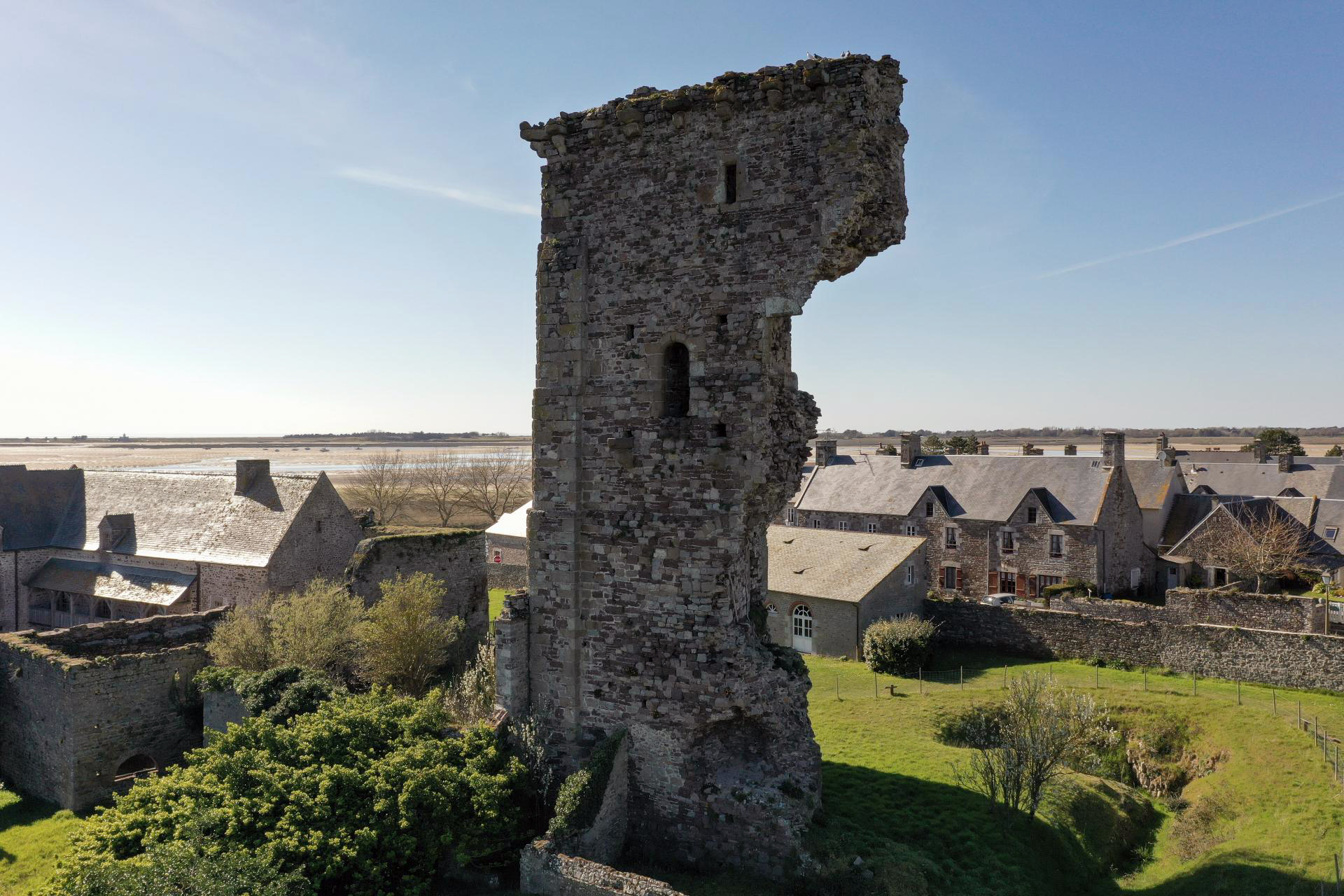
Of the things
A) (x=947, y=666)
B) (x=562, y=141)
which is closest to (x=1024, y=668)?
(x=947, y=666)

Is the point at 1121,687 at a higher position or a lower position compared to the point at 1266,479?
lower

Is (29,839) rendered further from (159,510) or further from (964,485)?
(964,485)

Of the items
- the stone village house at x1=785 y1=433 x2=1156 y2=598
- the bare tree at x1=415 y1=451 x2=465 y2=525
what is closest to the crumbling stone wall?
the stone village house at x1=785 y1=433 x2=1156 y2=598

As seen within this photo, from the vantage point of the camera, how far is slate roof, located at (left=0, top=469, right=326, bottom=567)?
96.2 ft

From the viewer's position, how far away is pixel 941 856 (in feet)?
41.2

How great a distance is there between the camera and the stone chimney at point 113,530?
31.6 m

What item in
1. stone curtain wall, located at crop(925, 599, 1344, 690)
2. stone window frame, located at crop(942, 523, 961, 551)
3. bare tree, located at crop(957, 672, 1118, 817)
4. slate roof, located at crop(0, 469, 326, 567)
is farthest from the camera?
stone window frame, located at crop(942, 523, 961, 551)

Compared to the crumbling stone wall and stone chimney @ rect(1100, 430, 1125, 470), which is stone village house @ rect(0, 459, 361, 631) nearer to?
the crumbling stone wall

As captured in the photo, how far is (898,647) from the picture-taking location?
83.7ft

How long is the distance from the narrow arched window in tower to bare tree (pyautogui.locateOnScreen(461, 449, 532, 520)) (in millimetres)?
50063

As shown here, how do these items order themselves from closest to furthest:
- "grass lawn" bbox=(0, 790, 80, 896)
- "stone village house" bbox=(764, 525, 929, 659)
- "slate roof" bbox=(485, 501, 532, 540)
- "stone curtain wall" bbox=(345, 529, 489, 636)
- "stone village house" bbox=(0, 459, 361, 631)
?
"grass lawn" bbox=(0, 790, 80, 896) → "stone curtain wall" bbox=(345, 529, 489, 636) → "stone village house" bbox=(764, 525, 929, 659) → "stone village house" bbox=(0, 459, 361, 631) → "slate roof" bbox=(485, 501, 532, 540)

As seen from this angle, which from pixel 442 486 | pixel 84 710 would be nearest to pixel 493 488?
pixel 442 486

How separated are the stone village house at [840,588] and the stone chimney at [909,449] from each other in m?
13.3

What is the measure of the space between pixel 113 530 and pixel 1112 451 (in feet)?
143
